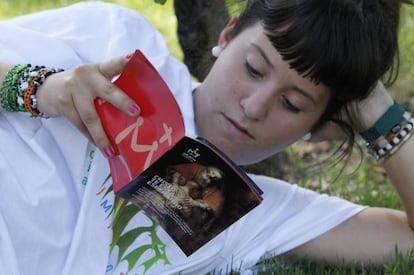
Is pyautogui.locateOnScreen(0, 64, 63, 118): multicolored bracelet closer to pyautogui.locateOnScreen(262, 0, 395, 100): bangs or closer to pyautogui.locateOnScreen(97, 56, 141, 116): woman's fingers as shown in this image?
pyautogui.locateOnScreen(97, 56, 141, 116): woman's fingers

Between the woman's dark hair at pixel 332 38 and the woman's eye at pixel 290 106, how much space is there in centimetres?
8

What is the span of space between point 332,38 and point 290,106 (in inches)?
8.4

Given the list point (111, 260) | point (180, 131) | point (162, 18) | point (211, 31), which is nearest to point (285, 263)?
point (111, 260)

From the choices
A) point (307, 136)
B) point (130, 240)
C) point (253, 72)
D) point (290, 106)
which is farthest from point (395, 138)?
point (130, 240)

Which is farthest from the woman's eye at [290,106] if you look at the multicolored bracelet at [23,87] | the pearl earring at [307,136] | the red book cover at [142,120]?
the multicolored bracelet at [23,87]

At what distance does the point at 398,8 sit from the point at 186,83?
657 mm

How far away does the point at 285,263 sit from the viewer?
8.29 ft

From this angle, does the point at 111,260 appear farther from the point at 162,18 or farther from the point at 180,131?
the point at 162,18

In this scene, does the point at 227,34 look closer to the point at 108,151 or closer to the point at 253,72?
the point at 253,72

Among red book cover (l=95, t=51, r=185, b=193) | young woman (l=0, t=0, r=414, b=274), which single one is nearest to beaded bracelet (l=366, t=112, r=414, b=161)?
young woman (l=0, t=0, r=414, b=274)

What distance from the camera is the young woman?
2182 mm

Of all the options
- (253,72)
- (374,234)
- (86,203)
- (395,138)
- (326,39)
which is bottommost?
(374,234)

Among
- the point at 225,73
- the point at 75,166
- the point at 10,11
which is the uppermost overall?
the point at 225,73

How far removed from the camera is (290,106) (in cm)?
235
